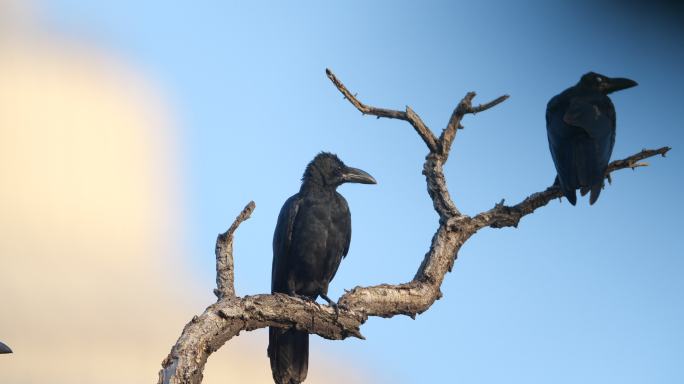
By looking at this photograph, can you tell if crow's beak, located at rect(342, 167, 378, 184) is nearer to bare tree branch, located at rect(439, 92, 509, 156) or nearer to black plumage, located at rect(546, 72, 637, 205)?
bare tree branch, located at rect(439, 92, 509, 156)

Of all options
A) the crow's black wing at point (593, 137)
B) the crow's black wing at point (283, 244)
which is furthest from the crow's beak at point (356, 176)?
the crow's black wing at point (593, 137)

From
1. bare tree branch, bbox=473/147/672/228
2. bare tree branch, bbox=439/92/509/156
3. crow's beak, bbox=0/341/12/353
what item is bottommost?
crow's beak, bbox=0/341/12/353

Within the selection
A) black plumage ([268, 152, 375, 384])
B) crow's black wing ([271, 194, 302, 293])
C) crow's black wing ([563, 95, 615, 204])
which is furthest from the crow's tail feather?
crow's black wing ([563, 95, 615, 204])

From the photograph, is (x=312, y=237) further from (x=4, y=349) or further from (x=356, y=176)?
(x=4, y=349)

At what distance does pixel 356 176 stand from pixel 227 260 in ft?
7.80

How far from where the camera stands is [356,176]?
320 inches

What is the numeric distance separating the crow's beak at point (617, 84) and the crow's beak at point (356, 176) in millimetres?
2648

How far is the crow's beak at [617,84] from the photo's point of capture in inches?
343

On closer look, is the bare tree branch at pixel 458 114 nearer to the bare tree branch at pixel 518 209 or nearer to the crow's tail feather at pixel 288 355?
the bare tree branch at pixel 518 209

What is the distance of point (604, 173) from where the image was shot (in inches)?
297

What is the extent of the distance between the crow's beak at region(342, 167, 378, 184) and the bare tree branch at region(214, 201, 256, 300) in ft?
7.29

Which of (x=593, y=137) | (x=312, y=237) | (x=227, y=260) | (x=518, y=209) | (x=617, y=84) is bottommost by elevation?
(x=227, y=260)

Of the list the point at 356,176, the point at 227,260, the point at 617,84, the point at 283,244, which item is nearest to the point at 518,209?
the point at 356,176

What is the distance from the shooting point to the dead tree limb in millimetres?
5105
